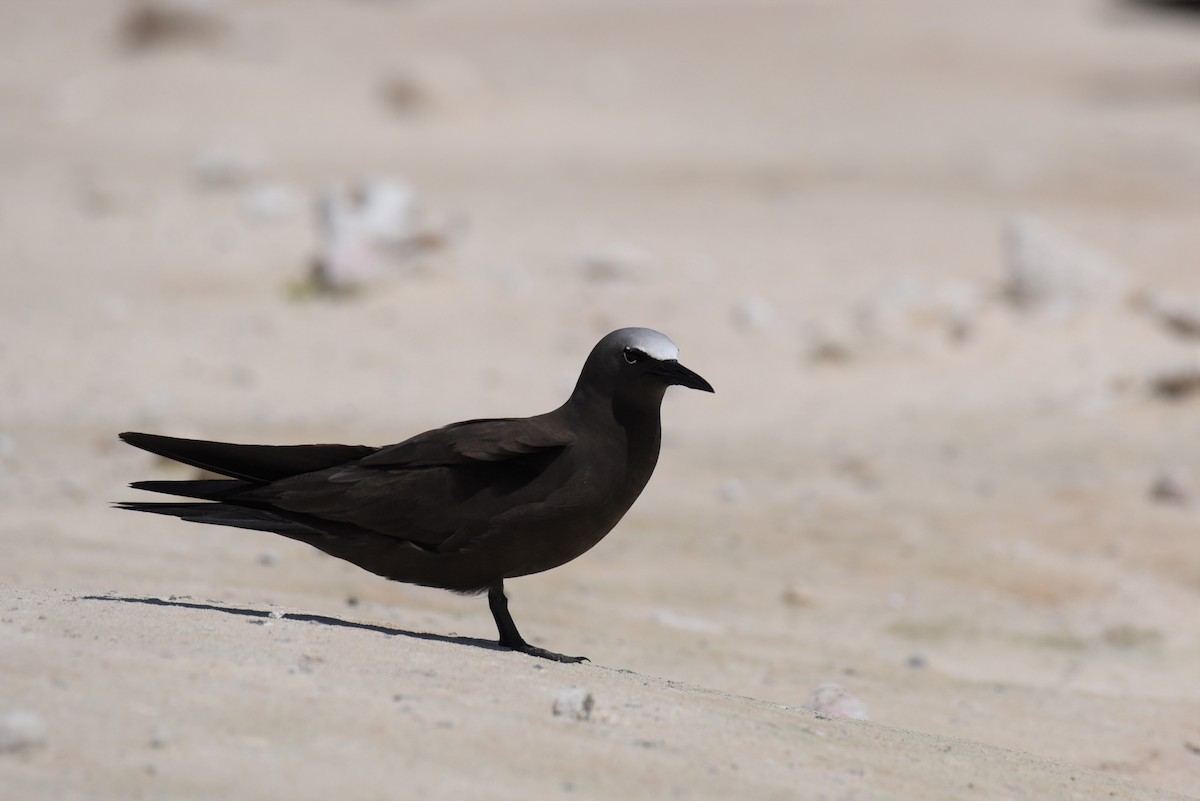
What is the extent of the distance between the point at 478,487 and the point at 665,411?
6.88 meters

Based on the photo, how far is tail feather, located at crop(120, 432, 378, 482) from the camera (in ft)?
16.6

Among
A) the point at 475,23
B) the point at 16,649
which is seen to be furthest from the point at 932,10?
the point at 16,649

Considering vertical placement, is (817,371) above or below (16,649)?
above

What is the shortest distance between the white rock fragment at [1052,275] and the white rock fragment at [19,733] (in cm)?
1107

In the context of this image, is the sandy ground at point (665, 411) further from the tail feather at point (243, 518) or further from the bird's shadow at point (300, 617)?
the tail feather at point (243, 518)

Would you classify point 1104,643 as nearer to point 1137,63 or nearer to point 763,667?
point 763,667

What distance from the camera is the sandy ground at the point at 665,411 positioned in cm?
400

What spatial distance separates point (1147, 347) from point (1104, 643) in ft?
17.7

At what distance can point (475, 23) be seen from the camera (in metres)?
33.0

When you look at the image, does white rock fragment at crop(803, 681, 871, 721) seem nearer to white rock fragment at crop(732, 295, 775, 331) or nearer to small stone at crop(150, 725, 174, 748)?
small stone at crop(150, 725, 174, 748)

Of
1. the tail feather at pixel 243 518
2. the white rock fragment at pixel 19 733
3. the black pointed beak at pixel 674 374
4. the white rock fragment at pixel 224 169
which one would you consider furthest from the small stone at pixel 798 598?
the white rock fragment at pixel 224 169

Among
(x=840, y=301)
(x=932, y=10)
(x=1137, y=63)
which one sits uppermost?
(x=932, y=10)

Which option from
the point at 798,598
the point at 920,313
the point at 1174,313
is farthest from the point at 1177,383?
the point at 798,598

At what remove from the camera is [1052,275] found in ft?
43.9
